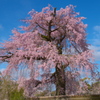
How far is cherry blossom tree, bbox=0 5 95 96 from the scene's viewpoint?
12.3 metres

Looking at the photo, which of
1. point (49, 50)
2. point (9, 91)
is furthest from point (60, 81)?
point (9, 91)

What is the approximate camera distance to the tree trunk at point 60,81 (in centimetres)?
1298

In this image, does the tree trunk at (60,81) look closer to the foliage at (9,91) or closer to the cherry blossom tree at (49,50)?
the cherry blossom tree at (49,50)

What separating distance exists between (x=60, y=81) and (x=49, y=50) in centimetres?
249

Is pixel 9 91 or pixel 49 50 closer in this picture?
pixel 49 50

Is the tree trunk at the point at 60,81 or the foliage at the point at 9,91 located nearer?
the tree trunk at the point at 60,81

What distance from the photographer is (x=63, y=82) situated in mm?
13305

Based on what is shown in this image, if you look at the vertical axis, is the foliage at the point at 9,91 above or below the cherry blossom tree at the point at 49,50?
below

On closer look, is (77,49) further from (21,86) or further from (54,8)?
(21,86)

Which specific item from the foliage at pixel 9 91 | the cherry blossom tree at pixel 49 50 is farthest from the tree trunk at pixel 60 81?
the foliage at pixel 9 91

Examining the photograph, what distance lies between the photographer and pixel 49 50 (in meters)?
13.0

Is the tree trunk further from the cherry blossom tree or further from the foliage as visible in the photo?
the foliage

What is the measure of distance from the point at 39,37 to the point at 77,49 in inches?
133

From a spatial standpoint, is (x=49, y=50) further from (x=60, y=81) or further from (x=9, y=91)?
(x=9, y=91)
